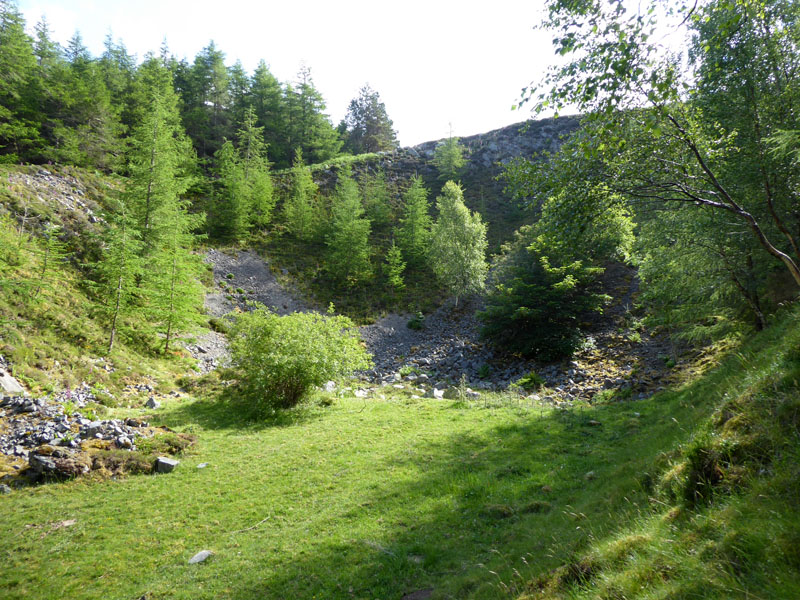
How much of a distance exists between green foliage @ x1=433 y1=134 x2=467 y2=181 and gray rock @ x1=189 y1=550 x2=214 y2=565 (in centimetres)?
5008

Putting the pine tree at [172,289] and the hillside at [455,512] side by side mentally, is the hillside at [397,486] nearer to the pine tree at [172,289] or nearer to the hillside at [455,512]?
the hillside at [455,512]

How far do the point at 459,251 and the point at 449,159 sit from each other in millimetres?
25856

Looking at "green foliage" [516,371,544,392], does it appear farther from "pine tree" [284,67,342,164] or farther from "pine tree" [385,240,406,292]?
"pine tree" [284,67,342,164]

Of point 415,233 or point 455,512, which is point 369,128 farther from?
point 455,512

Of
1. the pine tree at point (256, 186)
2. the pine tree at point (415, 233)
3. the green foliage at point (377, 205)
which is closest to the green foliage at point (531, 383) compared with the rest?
the pine tree at point (415, 233)

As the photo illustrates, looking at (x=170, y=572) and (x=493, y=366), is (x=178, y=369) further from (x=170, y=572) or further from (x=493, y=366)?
(x=493, y=366)

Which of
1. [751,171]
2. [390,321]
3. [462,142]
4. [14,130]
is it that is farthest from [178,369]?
[462,142]

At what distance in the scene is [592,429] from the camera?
1001 cm

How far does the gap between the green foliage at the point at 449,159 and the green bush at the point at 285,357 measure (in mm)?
42202

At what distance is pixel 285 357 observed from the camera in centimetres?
1177

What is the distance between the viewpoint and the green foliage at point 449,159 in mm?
49581

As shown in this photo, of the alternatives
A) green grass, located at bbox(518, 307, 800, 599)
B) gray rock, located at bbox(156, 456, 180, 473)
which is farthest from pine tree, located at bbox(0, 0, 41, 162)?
green grass, located at bbox(518, 307, 800, 599)

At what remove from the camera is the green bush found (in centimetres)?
1202

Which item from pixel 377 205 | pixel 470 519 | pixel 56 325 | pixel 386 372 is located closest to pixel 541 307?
pixel 386 372
